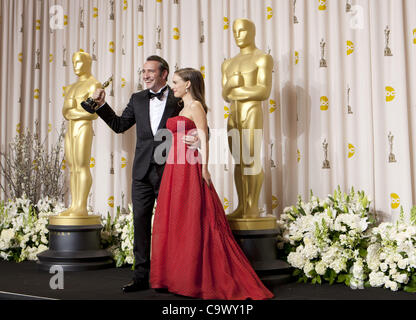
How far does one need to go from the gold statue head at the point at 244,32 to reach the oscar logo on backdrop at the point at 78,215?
1.26 metres

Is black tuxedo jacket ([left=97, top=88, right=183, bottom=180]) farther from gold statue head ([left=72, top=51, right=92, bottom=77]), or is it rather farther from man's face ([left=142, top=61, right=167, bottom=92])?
gold statue head ([left=72, top=51, right=92, bottom=77])

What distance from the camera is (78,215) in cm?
382

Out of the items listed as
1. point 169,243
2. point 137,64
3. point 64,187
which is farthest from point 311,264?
point 64,187

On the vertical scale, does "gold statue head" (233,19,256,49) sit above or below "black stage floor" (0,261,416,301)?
above

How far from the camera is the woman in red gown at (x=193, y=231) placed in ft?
8.46

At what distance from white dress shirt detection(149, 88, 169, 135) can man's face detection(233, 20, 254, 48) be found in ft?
2.15

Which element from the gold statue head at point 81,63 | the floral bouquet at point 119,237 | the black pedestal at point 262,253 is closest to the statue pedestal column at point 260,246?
the black pedestal at point 262,253

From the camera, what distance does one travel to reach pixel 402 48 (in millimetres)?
3240

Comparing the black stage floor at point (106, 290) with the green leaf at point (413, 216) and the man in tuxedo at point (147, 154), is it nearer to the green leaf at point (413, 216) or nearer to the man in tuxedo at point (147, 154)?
the man in tuxedo at point (147, 154)

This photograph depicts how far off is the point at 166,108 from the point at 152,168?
1.23ft

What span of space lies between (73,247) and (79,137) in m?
0.86

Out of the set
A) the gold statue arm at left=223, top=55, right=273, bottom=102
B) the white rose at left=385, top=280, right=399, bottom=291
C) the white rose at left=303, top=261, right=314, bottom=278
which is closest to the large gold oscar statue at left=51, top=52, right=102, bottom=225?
the gold statue arm at left=223, top=55, right=273, bottom=102

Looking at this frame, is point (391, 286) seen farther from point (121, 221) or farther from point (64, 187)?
point (64, 187)

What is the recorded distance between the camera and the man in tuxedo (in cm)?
290
